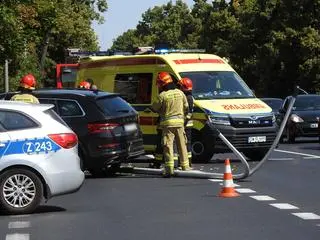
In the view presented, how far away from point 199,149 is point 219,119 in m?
0.87

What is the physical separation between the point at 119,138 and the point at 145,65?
417 cm

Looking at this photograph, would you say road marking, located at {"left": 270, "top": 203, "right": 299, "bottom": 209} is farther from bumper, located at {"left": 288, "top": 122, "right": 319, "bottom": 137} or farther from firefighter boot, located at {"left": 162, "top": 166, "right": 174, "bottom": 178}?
bumper, located at {"left": 288, "top": 122, "right": 319, "bottom": 137}

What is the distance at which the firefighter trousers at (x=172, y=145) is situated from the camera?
14416mm

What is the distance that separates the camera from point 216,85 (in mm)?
18094

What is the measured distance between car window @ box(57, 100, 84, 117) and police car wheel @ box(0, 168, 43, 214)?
14.4ft

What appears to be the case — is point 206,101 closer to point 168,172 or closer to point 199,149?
point 199,149

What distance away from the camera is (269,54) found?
55.2 m

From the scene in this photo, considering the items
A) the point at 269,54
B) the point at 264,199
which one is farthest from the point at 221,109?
the point at 269,54

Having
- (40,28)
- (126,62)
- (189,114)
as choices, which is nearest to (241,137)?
(189,114)

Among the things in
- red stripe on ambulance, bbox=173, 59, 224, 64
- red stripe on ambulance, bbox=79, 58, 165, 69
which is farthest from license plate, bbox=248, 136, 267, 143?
red stripe on ambulance, bbox=79, 58, 165, 69

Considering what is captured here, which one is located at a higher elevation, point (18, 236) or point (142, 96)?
point (142, 96)

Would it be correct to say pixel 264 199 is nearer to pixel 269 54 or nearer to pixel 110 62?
pixel 110 62

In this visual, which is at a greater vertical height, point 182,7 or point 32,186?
point 182,7

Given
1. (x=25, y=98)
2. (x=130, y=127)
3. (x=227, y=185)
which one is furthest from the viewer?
(x=130, y=127)
